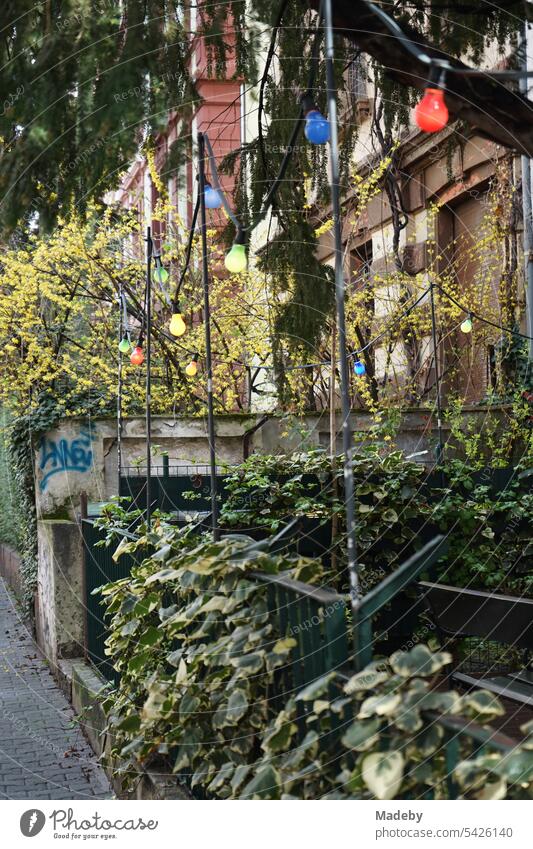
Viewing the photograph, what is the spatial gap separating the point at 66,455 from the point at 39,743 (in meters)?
3.16

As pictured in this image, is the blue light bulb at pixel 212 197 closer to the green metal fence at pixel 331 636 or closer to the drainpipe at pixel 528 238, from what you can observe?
the green metal fence at pixel 331 636

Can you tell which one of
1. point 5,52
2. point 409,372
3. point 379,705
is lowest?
point 379,705

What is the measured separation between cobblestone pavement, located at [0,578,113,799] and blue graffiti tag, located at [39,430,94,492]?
175cm

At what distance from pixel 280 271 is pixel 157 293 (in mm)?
6123

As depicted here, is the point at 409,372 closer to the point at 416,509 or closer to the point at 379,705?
the point at 416,509

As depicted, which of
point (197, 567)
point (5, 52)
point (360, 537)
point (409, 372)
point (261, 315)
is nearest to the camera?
point (197, 567)

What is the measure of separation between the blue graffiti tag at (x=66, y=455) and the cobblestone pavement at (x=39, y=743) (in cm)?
175

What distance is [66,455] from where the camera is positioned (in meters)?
8.57

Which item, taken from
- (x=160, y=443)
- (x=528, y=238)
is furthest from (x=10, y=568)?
(x=528, y=238)

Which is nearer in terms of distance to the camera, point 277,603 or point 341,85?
point 277,603

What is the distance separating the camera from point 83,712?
20.5 feet

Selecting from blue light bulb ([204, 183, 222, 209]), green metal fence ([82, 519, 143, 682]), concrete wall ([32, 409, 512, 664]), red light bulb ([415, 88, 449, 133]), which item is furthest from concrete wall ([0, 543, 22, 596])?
red light bulb ([415, 88, 449, 133])
